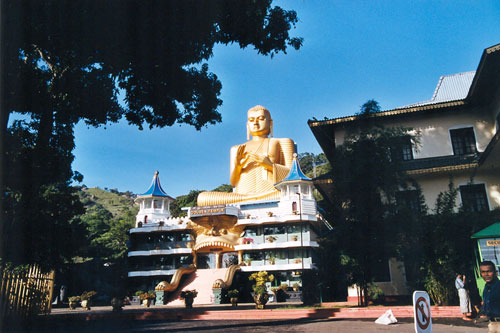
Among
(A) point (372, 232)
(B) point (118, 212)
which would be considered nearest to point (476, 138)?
(A) point (372, 232)

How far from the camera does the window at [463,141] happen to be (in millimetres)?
18062

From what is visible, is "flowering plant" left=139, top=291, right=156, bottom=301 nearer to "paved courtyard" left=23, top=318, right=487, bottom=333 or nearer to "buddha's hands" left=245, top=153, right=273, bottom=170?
"paved courtyard" left=23, top=318, right=487, bottom=333

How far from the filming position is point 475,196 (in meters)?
17.1

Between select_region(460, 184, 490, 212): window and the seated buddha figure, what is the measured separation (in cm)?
1592

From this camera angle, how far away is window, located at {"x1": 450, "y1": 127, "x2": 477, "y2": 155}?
59.3 ft

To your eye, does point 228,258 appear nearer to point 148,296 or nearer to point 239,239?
point 239,239

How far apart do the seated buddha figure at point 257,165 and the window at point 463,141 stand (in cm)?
1532

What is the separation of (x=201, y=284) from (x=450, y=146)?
18.0 meters

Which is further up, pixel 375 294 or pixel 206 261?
pixel 206 261

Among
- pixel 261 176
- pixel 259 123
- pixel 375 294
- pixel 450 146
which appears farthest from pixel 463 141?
pixel 259 123

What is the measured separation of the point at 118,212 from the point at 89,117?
98141 mm

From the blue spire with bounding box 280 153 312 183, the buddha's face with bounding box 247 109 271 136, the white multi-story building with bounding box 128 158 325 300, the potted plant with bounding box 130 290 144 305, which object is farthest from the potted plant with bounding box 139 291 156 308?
the buddha's face with bounding box 247 109 271 136

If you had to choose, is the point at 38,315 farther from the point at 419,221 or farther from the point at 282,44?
the point at 419,221

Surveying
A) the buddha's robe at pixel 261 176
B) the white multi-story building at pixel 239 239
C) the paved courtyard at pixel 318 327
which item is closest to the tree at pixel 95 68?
the paved courtyard at pixel 318 327
